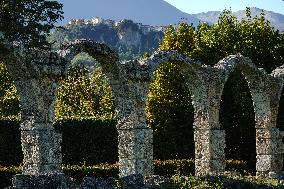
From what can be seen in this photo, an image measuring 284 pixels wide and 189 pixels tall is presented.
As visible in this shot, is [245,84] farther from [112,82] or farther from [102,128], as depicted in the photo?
[112,82]

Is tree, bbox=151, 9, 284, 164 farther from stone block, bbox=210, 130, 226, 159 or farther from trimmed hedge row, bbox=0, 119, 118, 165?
stone block, bbox=210, 130, 226, 159

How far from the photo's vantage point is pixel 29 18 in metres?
35.2

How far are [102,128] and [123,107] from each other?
1068 cm

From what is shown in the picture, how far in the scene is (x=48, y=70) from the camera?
13.1m

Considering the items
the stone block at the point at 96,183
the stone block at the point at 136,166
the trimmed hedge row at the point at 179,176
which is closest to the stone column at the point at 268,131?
the trimmed hedge row at the point at 179,176

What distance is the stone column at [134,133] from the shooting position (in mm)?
15602

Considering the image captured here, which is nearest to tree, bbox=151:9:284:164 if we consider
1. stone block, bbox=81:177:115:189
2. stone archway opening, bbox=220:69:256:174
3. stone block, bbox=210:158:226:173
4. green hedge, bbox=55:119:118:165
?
stone archway opening, bbox=220:69:256:174

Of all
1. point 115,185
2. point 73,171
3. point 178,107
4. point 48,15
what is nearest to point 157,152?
point 178,107

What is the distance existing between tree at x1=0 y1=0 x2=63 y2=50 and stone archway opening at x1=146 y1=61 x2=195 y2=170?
1035 cm

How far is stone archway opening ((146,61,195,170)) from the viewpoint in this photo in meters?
27.5

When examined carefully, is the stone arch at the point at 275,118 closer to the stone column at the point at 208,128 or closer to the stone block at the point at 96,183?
the stone column at the point at 208,128

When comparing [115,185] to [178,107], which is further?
[178,107]

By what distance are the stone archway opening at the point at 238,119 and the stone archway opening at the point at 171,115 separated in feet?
6.42

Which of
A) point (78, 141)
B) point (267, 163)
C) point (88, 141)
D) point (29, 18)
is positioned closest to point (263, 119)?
point (267, 163)
